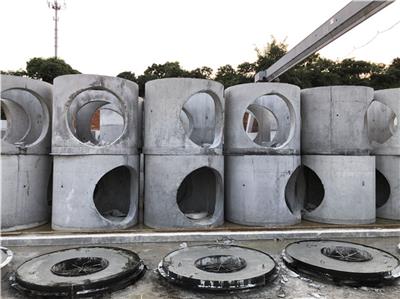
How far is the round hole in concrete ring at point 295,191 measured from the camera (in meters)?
11.3

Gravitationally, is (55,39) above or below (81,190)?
above

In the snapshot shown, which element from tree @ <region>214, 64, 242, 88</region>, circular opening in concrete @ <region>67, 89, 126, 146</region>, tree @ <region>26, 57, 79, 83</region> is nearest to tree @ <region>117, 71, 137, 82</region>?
tree @ <region>26, 57, 79, 83</region>

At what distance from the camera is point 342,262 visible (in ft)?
20.0

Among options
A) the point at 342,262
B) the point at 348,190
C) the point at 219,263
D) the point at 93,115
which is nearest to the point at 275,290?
the point at 219,263

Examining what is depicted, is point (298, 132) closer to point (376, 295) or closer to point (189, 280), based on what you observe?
point (376, 295)

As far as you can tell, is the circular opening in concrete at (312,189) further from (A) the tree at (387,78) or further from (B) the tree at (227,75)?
(A) the tree at (387,78)

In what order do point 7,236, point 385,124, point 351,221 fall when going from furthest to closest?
point 385,124 → point 351,221 → point 7,236

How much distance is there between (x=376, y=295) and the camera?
17.1ft

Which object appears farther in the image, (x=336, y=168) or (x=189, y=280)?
(x=336, y=168)

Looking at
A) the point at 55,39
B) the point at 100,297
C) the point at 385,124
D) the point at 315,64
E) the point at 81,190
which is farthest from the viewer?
the point at 55,39

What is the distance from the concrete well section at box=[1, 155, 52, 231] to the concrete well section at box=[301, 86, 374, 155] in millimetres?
8694

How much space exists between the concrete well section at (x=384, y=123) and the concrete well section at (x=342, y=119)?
1170mm

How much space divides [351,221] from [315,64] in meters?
23.5

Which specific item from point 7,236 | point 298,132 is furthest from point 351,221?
point 7,236
